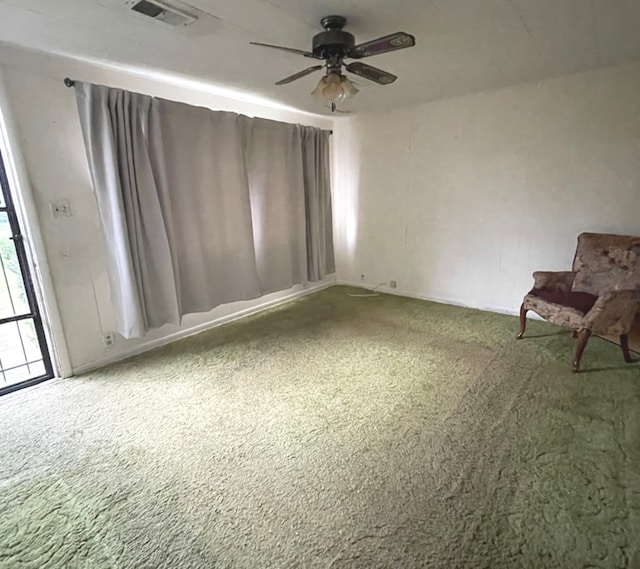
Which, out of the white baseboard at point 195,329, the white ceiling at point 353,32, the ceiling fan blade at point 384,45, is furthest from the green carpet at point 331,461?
the white ceiling at point 353,32

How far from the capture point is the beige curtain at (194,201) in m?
2.61

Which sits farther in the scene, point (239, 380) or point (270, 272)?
point (270, 272)

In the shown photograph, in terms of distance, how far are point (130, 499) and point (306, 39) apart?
2.66 m

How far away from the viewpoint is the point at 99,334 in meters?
2.83

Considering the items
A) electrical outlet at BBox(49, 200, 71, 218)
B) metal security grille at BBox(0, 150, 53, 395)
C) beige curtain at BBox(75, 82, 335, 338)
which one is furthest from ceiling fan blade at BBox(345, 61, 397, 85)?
metal security grille at BBox(0, 150, 53, 395)

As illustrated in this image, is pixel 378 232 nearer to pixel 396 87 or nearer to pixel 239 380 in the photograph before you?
pixel 396 87

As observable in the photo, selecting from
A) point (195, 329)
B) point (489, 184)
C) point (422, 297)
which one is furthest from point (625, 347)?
point (195, 329)

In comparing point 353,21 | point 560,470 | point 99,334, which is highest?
point 353,21

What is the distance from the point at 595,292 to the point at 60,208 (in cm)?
418

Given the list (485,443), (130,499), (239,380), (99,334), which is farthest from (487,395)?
(99,334)

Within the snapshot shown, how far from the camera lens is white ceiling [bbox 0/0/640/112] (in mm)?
1824

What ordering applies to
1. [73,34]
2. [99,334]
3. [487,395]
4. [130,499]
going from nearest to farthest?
1. [130,499]
2. [73,34]
3. [487,395]
4. [99,334]

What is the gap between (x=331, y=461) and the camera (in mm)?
1781

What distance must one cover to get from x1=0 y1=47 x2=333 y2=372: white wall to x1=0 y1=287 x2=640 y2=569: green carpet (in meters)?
0.43
